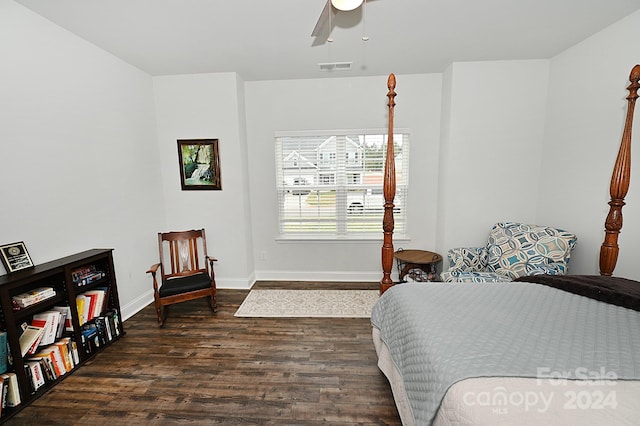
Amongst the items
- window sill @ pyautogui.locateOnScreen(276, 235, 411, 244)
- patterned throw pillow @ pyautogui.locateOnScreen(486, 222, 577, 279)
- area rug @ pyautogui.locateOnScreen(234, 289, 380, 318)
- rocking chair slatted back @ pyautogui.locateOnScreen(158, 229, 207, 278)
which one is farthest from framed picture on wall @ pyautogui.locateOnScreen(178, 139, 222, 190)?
patterned throw pillow @ pyautogui.locateOnScreen(486, 222, 577, 279)

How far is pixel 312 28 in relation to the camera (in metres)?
2.40

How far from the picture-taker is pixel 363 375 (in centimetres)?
205

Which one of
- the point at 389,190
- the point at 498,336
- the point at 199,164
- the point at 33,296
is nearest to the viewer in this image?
the point at 498,336

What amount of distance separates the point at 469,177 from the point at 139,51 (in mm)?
3966

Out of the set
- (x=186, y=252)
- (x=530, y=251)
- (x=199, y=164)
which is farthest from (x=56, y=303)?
(x=530, y=251)

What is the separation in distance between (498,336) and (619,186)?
5.93 feet

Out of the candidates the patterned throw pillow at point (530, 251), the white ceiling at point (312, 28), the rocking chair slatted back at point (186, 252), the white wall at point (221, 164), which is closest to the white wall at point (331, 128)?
the white wall at point (221, 164)

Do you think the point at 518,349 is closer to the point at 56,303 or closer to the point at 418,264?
the point at 418,264

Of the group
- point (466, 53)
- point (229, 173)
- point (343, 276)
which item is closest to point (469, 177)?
point (466, 53)

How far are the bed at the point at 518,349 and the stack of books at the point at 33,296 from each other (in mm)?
2458

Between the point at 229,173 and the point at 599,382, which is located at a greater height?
the point at 229,173

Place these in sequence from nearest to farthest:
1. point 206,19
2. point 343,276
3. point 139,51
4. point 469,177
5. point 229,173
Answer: point 206,19 < point 139,51 < point 469,177 < point 229,173 < point 343,276

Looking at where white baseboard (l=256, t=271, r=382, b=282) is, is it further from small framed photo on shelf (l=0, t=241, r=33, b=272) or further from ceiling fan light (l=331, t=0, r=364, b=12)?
ceiling fan light (l=331, t=0, r=364, b=12)

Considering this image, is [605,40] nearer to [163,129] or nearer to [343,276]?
[343,276]
